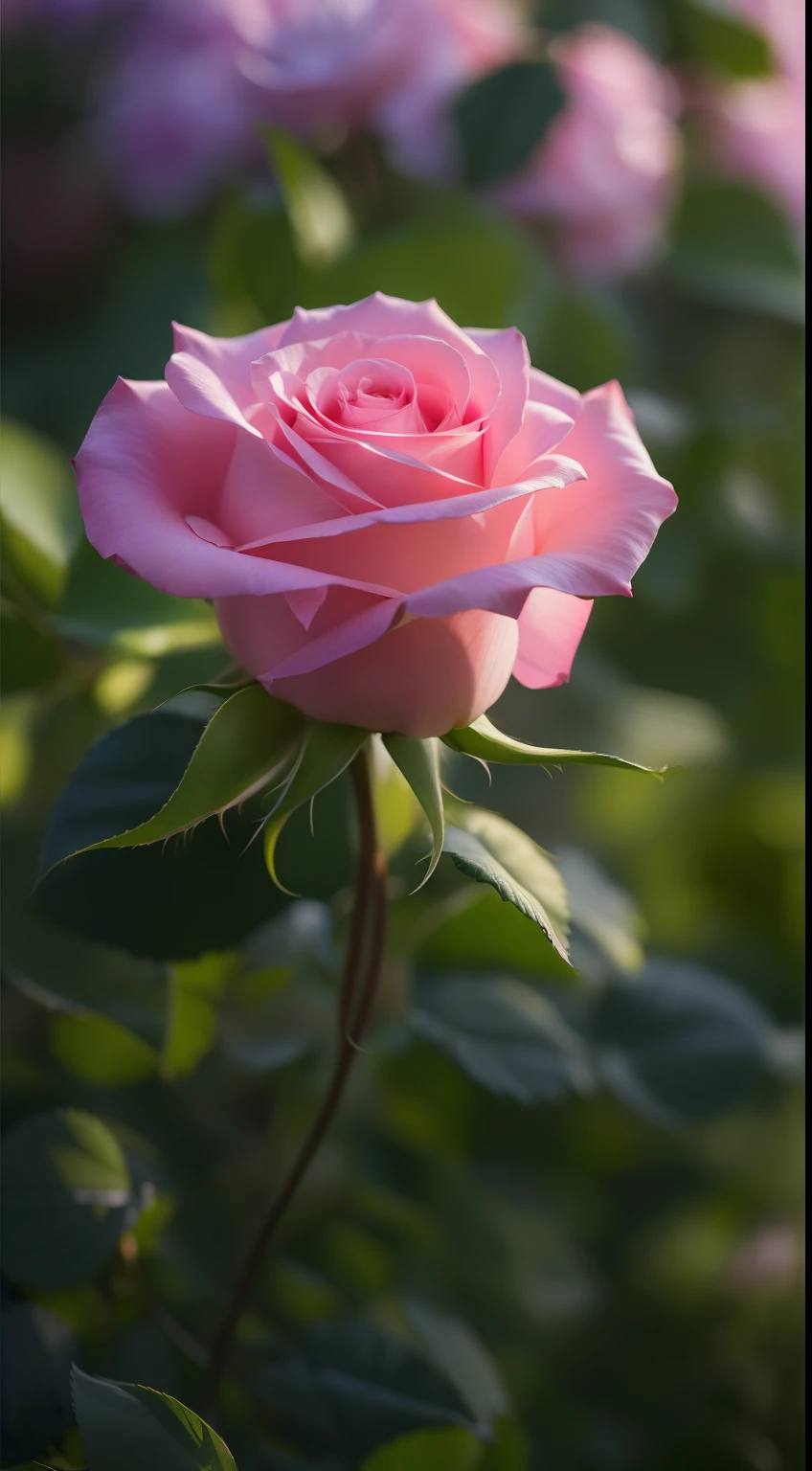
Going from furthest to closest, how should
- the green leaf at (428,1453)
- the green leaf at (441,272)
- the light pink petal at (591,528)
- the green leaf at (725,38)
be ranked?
the green leaf at (725,38) < the green leaf at (441,272) < the green leaf at (428,1453) < the light pink petal at (591,528)

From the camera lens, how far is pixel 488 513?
253mm

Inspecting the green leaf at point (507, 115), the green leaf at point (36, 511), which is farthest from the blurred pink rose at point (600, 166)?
the green leaf at point (36, 511)

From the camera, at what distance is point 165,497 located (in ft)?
0.88

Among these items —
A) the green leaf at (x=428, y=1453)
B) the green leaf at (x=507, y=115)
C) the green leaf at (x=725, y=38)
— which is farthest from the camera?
the green leaf at (x=725, y=38)

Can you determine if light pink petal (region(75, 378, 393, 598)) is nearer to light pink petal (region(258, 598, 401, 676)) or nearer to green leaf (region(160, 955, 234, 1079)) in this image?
light pink petal (region(258, 598, 401, 676))

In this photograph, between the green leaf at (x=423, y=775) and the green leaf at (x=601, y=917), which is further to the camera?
the green leaf at (x=601, y=917)

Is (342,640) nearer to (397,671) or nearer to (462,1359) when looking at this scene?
(397,671)

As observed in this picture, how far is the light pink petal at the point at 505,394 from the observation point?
0.87 ft

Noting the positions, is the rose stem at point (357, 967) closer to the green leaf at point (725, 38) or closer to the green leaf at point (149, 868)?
the green leaf at point (149, 868)

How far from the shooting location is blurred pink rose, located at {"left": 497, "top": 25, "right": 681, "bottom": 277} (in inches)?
26.3

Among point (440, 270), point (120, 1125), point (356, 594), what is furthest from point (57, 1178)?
point (440, 270)

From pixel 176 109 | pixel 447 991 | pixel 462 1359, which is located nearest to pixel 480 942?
pixel 447 991

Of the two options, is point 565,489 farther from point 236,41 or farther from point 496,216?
point 236,41

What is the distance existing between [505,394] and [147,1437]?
0.26 m
